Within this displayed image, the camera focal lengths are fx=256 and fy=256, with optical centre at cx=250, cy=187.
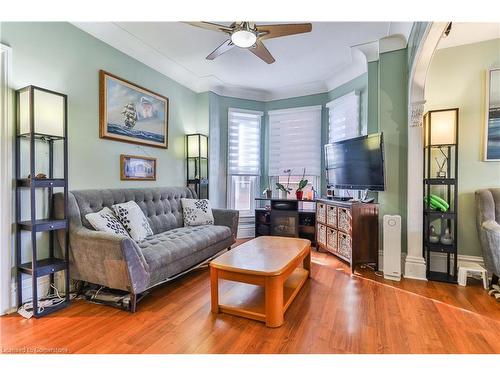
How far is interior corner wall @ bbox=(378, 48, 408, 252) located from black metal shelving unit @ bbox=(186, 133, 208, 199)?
2.59 meters

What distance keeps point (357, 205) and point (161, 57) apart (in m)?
3.17

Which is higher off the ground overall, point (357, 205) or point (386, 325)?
point (357, 205)

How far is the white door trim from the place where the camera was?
2.00 m

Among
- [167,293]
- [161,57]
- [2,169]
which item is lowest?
[167,293]

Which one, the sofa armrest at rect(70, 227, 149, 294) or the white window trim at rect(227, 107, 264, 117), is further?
the white window trim at rect(227, 107, 264, 117)

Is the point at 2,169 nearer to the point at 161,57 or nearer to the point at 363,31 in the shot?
the point at 161,57

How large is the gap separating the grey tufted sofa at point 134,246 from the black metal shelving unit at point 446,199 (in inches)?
94.2

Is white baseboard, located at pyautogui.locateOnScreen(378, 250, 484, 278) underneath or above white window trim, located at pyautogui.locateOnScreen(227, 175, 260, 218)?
underneath

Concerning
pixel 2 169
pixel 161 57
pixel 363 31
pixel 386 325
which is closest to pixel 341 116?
pixel 363 31

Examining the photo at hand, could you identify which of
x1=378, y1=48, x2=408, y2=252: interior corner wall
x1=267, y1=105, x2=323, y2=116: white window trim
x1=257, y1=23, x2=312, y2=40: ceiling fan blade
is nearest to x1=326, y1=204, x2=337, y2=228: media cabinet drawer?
x1=378, y1=48, x2=408, y2=252: interior corner wall

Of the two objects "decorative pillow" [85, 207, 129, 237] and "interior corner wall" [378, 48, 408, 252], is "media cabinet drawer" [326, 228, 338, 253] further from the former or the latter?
"decorative pillow" [85, 207, 129, 237]

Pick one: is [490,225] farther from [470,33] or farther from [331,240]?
[470,33]

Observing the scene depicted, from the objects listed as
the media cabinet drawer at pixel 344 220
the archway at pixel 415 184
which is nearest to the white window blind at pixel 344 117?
the archway at pixel 415 184
